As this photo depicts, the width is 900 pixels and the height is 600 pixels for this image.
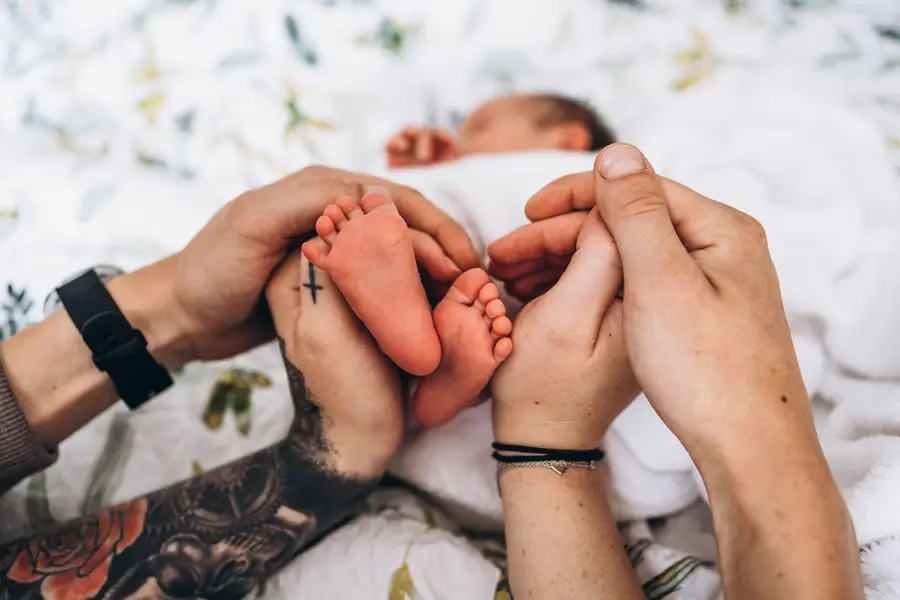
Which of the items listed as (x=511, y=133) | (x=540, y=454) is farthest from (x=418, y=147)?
(x=540, y=454)

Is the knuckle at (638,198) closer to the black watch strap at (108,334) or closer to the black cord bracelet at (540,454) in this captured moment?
the black cord bracelet at (540,454)

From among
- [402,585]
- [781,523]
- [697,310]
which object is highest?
[697,310]

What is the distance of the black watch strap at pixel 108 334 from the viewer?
71 cm

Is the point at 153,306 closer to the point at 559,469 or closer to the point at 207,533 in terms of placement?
the point at 207,533

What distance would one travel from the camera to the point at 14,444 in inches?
26.7

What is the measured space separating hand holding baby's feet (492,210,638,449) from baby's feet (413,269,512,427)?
0.02 m

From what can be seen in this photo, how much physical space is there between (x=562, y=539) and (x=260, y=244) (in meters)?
0.39

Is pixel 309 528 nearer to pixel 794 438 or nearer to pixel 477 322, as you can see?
pixel 477 322

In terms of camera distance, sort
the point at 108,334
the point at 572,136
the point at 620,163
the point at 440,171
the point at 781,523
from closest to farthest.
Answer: the point at 781,523, the point at 620,163, the point at 108,334, the point at 440,171, the point at 572,136

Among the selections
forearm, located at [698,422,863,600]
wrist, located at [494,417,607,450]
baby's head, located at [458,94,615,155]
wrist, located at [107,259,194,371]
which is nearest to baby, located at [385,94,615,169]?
baby's head, located at [458,94,615,155]

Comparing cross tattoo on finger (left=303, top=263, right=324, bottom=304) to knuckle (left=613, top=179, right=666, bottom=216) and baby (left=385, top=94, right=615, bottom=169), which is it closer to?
knuckle (left=613, top=179, right=666, bottom=216)

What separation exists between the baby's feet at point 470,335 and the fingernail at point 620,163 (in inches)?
5.5

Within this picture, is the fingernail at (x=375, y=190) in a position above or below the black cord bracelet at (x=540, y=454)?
above

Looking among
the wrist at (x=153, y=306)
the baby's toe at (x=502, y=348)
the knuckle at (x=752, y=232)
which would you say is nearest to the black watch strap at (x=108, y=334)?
the wrist at (x=153, y=306)
